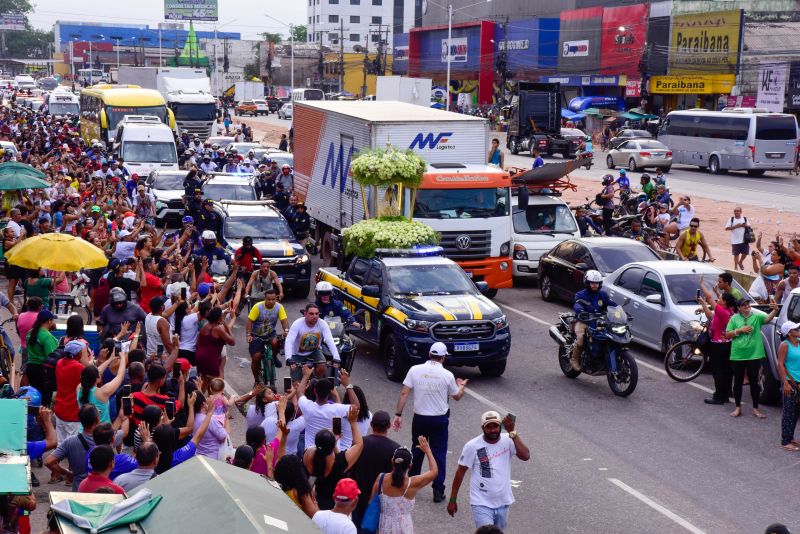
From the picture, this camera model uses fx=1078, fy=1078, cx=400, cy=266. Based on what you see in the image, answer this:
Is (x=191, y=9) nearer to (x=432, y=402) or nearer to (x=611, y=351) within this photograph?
(x=611, y=351)

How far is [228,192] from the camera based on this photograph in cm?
2669

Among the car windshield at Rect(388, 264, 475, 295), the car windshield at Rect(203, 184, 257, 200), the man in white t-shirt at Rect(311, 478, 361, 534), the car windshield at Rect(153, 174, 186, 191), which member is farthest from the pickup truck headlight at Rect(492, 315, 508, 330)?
the car windshield at Rect(153, 174, 186, 191)

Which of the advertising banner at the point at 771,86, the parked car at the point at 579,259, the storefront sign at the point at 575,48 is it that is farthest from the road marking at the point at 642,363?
the storefront sign at the point at 575,48

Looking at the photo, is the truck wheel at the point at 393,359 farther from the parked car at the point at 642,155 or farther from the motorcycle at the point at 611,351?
the parked car at the point at 642,155

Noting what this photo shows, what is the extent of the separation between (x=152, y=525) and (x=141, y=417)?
2.98 meters

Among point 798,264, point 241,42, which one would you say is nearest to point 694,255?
point 798,264

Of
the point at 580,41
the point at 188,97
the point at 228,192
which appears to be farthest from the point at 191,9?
the point at 228,192

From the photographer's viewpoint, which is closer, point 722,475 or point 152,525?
point 152,525

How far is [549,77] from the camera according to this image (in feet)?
263

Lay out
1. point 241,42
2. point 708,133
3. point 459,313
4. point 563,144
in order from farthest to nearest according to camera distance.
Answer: point 241,42 → point 563,144 → point 708,133 → point 459,313

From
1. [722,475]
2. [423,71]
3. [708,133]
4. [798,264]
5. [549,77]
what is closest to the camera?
[722,475]

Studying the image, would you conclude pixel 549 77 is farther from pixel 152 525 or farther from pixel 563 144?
pixel 152 525

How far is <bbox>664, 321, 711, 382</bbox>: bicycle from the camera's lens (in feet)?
50.5

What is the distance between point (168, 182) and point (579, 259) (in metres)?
14.1
